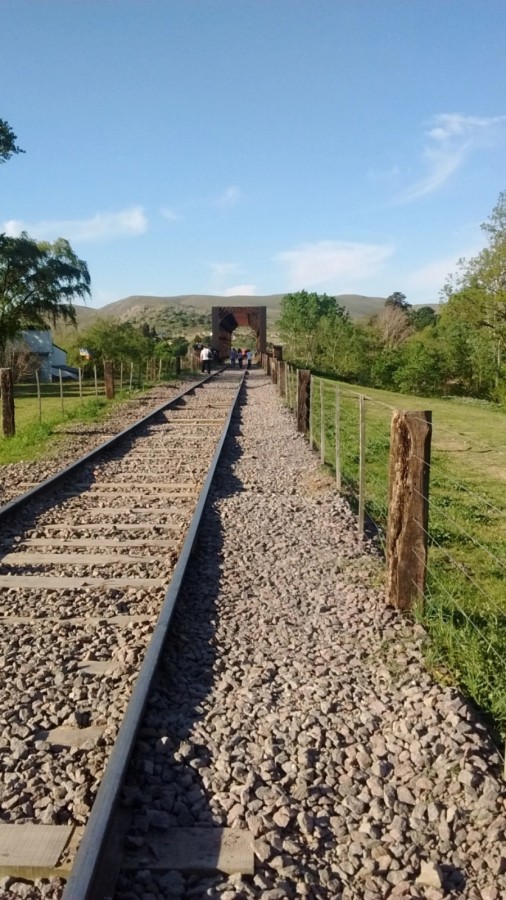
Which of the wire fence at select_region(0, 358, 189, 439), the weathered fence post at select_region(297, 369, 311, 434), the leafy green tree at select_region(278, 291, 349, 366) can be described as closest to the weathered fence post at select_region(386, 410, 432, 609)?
the weathered fence post at select_region(297, 369, 311, 434)

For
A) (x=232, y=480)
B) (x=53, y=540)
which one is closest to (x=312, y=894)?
(x=53, y=540)

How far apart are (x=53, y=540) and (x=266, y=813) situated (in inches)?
180

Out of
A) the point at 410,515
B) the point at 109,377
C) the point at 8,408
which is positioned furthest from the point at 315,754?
the point at 109,377

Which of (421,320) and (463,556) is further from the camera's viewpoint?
(421,320)

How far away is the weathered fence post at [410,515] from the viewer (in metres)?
5.45

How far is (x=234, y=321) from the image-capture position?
77.1 metres

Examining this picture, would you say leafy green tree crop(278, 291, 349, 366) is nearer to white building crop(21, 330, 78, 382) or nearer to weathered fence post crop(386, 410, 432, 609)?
white building crop(21, 330, 78, 382)

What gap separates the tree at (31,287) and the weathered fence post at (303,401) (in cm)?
3319

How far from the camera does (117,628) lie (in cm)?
509

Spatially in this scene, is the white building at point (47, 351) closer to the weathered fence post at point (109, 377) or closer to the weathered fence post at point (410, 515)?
the weathered fence post at point (109, 377)

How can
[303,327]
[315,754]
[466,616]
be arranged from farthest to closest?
[303,327] < [466,616] < [315,754]

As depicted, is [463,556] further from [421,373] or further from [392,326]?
Result: [392,326]

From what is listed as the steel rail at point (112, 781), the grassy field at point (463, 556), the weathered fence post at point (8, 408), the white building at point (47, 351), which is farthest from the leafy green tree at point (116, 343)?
the steel rail at point (112, 781)

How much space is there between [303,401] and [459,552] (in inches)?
365
